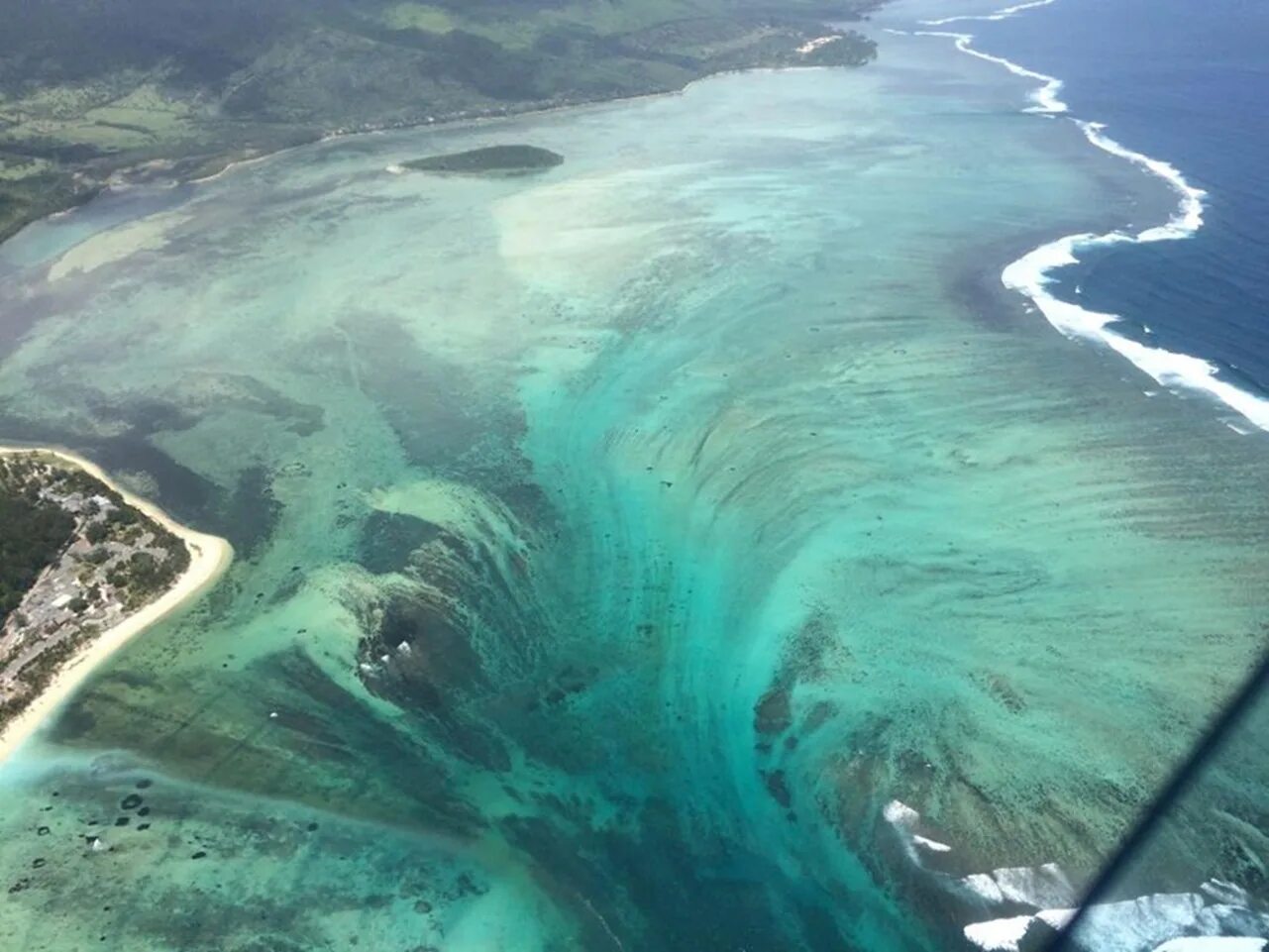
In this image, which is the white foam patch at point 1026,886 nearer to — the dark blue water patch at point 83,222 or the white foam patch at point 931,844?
the white foam patch at point 931,844

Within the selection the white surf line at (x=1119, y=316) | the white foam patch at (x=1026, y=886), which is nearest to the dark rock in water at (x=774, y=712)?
the white foam patch at (x=1026, y=886)

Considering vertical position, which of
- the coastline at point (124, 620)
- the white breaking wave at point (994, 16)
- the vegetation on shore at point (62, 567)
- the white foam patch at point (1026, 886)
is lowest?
the white foam patch at point (1026, 886)

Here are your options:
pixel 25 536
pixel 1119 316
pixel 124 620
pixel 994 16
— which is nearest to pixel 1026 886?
pixel 124 620

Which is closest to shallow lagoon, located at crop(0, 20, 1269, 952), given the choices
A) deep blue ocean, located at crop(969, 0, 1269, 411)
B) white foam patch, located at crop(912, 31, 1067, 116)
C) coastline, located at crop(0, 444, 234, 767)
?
coastline, located at crop(0, 444, 234, 767)

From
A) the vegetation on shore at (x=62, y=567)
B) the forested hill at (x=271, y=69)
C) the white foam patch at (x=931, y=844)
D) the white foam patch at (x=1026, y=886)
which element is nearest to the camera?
the white foam patch at (x=1026, y=886)

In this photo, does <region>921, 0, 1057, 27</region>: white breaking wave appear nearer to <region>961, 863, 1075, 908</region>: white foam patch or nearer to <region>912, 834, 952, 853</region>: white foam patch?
<region>912, 834, 952, 853</region>: white foam patch

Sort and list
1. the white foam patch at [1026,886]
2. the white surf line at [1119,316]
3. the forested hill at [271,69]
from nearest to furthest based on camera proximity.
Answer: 1. the white foam patch at [1026,886]
2. the white surf line at [1119,316]
3. the forested hill at [271,69]
